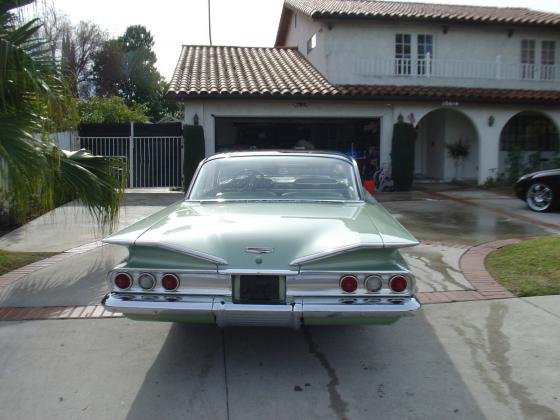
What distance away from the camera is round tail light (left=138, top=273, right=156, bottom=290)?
12.0 ft

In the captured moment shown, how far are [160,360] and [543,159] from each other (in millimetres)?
17064

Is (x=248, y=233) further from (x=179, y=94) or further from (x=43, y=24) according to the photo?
(x=179, y=94)

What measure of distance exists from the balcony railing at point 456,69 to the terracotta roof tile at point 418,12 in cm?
128

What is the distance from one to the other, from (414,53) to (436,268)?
1287cm

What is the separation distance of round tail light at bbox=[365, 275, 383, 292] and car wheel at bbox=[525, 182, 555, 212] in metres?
9.21

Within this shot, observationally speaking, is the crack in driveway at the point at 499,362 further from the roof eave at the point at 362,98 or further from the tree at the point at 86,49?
the tree at the point at 86,49

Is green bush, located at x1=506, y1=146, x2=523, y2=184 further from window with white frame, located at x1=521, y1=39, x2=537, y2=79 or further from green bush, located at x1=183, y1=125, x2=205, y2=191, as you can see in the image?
green bush, located at x1=183, y1=125, x2=205, y2=191

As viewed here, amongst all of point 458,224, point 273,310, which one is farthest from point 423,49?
point 273,310

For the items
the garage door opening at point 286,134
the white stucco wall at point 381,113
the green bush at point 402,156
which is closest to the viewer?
the white stucco wall at point 381,113

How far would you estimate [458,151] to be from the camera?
18516mm

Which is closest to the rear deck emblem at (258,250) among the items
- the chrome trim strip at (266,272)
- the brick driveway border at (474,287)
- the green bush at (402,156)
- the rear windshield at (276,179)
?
the chrome trim strip at (266,272)

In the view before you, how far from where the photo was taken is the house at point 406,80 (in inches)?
636

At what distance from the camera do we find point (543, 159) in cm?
1825

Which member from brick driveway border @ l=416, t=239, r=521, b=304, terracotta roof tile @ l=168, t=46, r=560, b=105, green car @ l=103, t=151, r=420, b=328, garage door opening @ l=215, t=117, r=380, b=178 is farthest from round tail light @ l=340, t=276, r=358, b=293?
garage door opening @ l=215, t=117, r=380, b=178
